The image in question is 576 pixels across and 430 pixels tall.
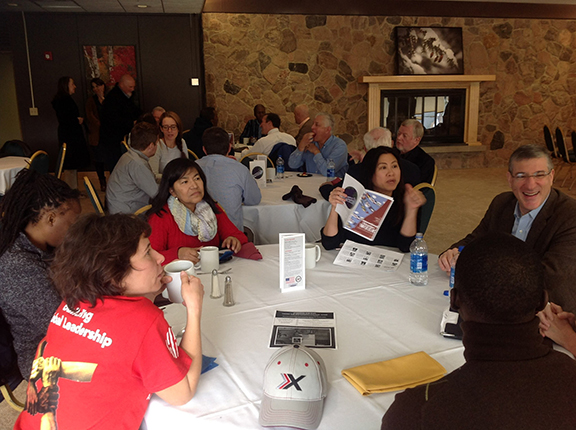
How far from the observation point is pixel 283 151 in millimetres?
5258

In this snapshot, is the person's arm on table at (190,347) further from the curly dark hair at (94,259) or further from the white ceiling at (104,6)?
the white ceiling at (104,6)

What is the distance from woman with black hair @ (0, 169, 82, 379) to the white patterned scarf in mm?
686

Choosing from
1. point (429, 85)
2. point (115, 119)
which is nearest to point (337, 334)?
point (115, 119)

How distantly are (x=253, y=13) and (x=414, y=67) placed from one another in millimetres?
3051

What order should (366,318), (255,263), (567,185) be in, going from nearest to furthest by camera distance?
(366,318), (255,263), (567,185)

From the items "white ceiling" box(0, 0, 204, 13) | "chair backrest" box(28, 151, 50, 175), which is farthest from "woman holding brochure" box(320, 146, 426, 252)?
"white ceiling" box(0, 0, 204, 13)

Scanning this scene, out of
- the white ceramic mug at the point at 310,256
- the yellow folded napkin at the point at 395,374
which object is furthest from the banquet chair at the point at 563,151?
the yellow folded napkin at the point at 395,374

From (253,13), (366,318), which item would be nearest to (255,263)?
(366,318)

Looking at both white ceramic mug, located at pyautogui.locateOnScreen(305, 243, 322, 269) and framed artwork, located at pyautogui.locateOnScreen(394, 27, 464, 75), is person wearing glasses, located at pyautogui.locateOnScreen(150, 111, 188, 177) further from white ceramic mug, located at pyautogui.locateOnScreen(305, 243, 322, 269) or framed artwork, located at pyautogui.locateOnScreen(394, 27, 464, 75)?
framed artwork, located at pyautogui.locateOnScreen(394, 27, 464, 75)

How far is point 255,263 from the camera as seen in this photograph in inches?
80.5

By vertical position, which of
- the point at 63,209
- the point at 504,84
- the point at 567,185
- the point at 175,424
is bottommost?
the point at 567,185

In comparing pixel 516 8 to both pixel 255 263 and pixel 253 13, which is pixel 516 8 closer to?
pixel 253 13

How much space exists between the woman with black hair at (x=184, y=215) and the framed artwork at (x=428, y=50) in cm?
701

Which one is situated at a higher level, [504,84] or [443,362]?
[504,84]
